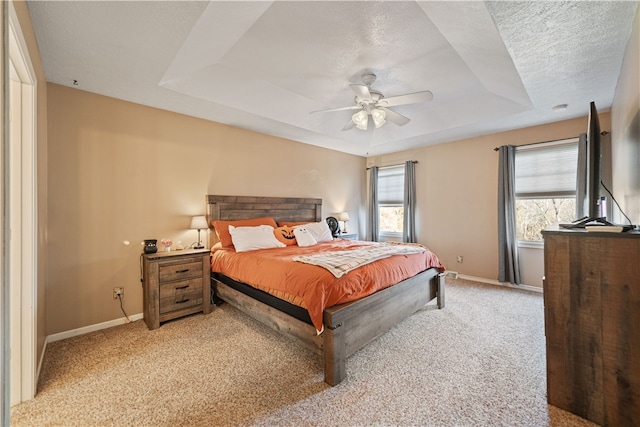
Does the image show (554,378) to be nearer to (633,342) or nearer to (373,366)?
(633,342)

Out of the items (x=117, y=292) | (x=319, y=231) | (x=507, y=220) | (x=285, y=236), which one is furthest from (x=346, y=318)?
(x=507, y=220)

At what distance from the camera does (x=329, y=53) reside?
2525 millimetres

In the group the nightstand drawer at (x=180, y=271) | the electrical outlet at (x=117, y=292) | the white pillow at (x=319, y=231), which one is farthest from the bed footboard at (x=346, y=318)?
the white pillow at (x=319, y=231)

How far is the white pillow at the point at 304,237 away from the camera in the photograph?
3.75 metres

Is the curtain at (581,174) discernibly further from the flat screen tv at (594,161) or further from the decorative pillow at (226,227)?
the decorative pillow at (226,227)

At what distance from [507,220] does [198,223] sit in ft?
15.0

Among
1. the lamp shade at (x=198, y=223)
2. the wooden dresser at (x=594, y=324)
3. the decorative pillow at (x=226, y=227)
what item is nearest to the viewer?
the wooden dresser at (x=594, y=324)

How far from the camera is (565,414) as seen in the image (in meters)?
1.57

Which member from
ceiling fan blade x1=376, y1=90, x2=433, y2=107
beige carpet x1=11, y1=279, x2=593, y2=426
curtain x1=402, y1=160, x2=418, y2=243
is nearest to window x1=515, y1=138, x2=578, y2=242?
curtain x1=402, y1=160, x2=418, y2=243

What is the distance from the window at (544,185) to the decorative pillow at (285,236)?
360cm

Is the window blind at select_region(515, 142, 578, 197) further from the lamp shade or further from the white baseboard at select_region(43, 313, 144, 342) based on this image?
the white baseboard at select_region(43, 313, 144, 342)

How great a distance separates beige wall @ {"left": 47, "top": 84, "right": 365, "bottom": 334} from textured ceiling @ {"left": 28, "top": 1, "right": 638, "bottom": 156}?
25cm

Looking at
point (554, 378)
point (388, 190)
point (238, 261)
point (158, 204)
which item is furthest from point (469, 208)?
point (158, 204)

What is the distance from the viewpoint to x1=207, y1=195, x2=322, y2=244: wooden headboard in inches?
148
